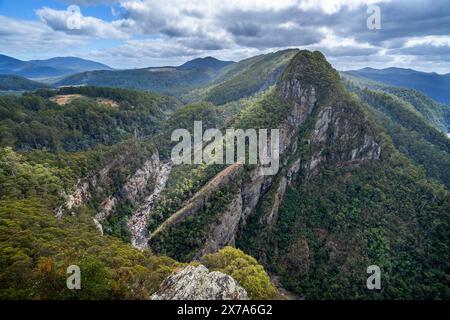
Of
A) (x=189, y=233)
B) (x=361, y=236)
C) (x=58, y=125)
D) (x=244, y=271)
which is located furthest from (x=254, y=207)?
(x=58, y=125)

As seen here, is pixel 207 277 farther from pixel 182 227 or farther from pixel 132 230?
pixel 132 230

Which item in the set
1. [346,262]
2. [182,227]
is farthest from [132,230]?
[346,262]

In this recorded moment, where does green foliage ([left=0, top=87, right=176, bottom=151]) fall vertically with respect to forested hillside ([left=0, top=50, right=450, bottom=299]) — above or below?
above

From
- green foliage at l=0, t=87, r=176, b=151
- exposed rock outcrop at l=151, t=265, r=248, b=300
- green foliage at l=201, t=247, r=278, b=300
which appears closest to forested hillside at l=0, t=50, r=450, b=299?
green foliage at l=201, t=247, r=278, b=300

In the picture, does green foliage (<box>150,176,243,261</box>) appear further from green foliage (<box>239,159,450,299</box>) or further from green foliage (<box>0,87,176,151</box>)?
green foliage (<box>0,87,176,151</box>)

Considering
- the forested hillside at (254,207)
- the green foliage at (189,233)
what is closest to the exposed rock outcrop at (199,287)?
the forested hillside at (254,207)

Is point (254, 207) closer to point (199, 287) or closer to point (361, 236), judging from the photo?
point (361, 236)

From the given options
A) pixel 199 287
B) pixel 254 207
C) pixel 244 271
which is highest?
pixel 199 287
